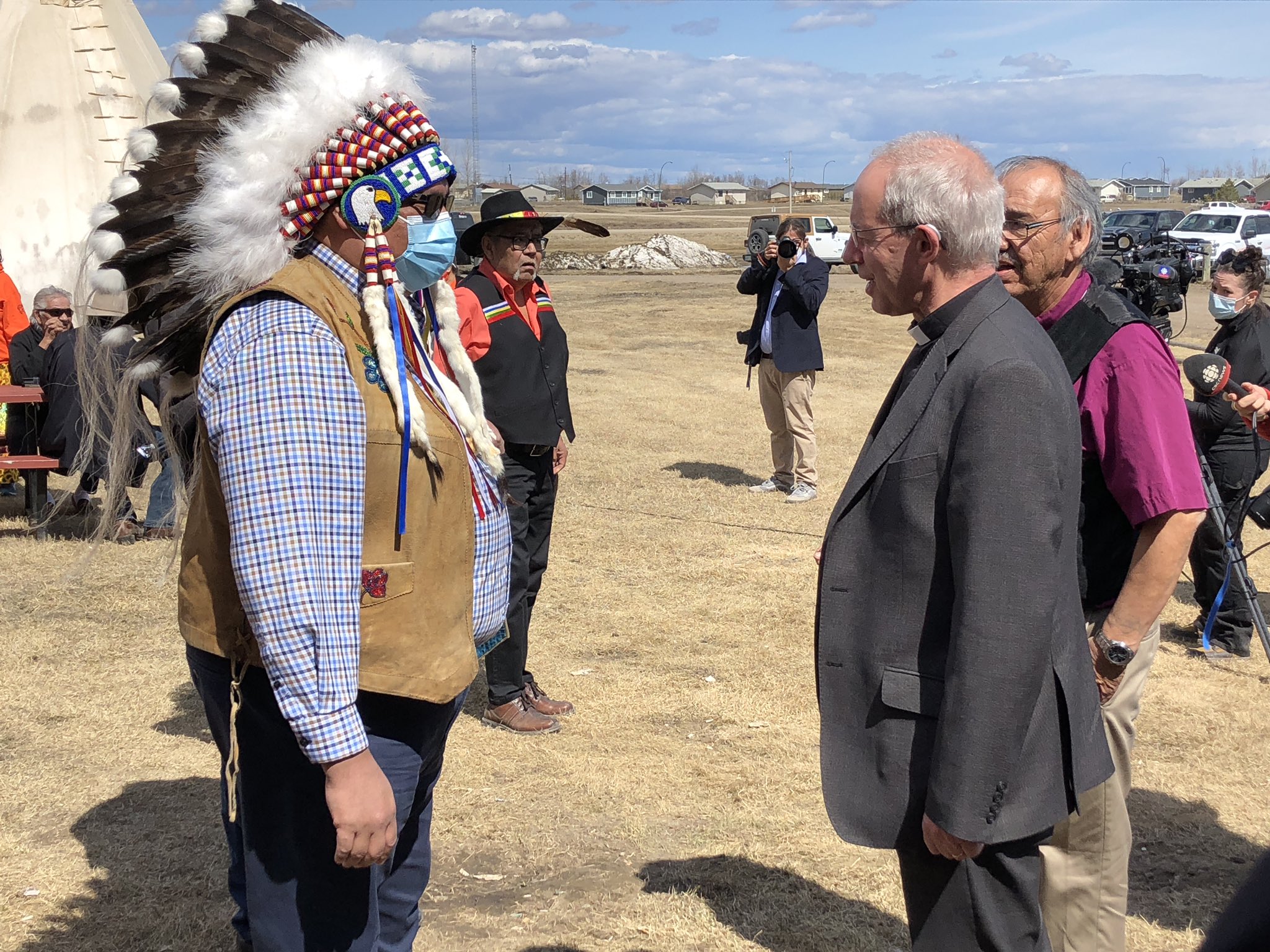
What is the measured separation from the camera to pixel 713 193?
13812 centimetres

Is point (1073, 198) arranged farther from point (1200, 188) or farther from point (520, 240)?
point (1200, 188)

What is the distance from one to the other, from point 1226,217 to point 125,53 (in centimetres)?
2826

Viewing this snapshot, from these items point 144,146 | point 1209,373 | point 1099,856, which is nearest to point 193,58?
point 144,146

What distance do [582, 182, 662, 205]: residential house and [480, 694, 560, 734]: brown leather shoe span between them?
121 m

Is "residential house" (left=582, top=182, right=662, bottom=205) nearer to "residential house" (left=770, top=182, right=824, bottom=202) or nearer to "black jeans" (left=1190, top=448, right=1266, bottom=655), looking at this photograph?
"residential house" (left=770, top=182, right=824, bottom=202)

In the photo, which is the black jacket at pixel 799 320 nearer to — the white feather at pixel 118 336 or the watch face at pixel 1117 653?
the watch face at pixel 1117 653

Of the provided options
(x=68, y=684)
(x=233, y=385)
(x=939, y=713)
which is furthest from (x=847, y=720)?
(x=68, y=684)

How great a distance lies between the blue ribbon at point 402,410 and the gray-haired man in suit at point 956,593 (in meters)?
0.83

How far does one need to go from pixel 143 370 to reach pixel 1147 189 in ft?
440

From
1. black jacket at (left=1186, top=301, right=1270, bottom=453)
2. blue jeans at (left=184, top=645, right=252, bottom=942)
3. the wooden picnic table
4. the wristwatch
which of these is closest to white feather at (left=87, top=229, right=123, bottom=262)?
blue jeans at (left=184, top=645, right=252, bottom=942)

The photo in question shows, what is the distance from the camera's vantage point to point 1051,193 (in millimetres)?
2922

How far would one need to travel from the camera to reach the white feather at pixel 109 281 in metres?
2.39

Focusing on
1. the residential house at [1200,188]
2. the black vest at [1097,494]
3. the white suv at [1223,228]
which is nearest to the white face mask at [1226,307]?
the black vest at [1097,494]

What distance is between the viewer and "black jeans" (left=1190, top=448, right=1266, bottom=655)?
615 cm
